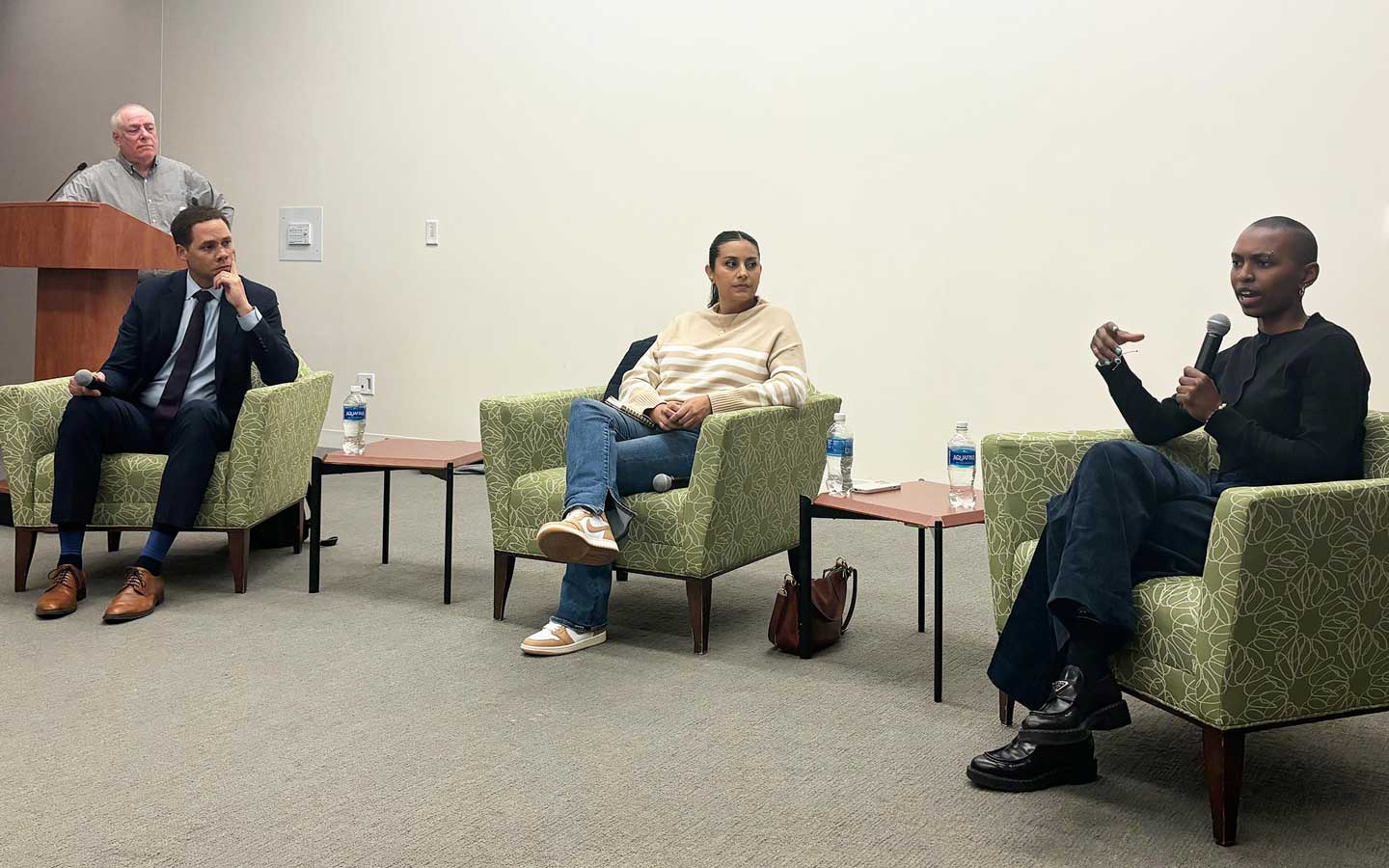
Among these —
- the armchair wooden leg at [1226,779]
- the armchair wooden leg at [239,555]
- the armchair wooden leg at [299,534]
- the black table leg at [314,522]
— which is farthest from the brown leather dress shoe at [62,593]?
the armchair wooden leg at [1226,779]

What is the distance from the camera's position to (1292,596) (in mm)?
2166

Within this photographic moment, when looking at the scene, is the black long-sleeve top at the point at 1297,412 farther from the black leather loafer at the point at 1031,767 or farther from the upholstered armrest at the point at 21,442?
the upholstered armrest at the point at 21,442

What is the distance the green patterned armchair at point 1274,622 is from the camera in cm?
213

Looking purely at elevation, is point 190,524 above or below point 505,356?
below

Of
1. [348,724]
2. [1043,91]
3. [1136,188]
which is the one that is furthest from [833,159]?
[348,724]

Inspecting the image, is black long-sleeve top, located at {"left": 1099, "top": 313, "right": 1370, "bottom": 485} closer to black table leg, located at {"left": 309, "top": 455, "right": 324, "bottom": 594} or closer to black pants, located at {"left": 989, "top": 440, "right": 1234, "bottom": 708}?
black pants, located at {"left": 989, "top": 440, "right": 1234, "bottom": 708}

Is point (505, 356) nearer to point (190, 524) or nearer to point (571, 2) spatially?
point (571, 2)

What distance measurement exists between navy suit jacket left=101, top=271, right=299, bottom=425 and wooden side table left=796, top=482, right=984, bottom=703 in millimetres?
1846

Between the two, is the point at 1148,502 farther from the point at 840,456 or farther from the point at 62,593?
the point at 62,593

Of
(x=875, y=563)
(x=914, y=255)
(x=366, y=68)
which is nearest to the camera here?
(x=875, y=563)

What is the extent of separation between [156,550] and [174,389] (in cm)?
53

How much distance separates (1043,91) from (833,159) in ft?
3.07

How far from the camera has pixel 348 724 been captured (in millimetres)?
2771

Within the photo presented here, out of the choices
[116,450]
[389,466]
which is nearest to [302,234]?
[116,450]
